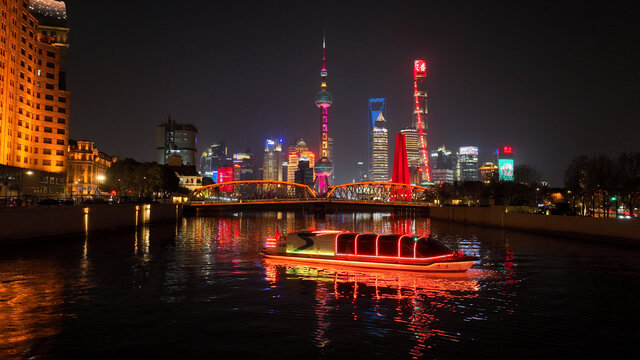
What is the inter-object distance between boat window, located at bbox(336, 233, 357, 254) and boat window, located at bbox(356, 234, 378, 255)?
37 centimetres

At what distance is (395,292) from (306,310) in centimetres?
553

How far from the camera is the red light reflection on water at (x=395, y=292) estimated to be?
16.1 metres

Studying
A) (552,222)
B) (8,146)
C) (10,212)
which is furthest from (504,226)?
(8,146)

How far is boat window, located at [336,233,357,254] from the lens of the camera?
1189 inches

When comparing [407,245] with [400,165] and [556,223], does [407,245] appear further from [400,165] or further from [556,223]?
[400,165]

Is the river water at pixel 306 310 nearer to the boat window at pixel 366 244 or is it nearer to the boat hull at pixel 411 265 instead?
the boat hull at pixel 411 265

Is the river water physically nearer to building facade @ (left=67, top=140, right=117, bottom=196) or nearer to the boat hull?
the boat hull

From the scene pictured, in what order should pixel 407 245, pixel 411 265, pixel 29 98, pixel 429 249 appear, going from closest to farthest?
1. pixel 411 265
2. pixel 429 249
3. pixel 407 245
4. pixel 29 98

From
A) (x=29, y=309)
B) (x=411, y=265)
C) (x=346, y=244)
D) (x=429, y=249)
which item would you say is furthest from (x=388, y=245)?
(x=29, y=309)

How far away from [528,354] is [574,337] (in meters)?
2.91

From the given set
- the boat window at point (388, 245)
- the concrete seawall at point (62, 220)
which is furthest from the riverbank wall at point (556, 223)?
the concrete seawall at point (62, 220)

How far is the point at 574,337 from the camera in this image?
50.0 feet

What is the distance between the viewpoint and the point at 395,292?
22.1 m

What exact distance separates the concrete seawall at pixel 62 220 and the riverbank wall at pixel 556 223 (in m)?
57.4
